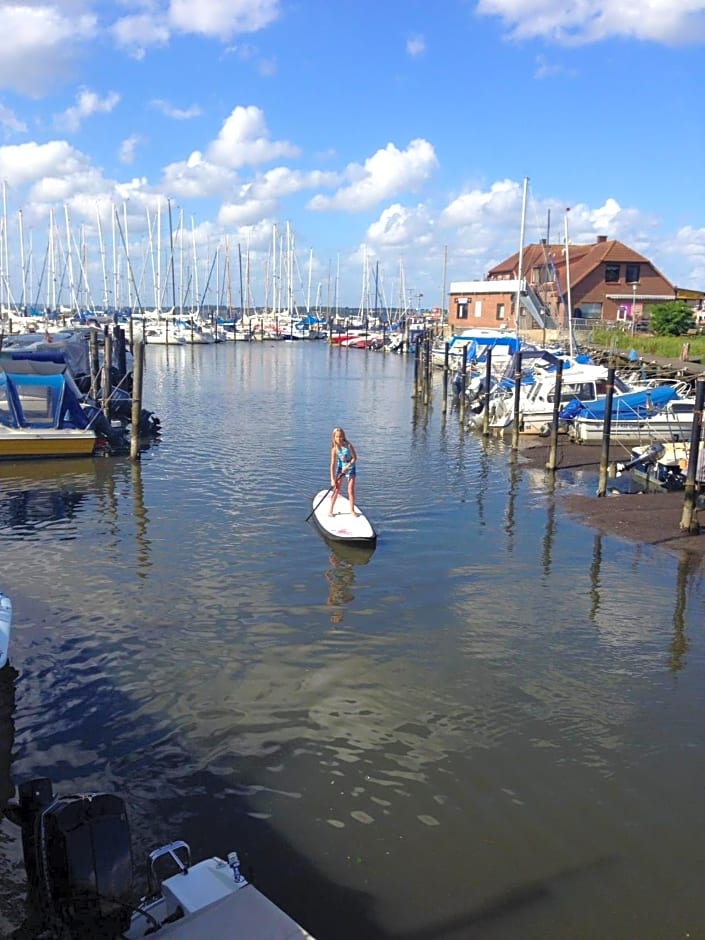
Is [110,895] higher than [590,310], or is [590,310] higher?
[590,310]

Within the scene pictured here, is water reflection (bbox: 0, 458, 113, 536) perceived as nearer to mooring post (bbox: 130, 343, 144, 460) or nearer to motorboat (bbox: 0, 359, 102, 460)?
motorboat (bbox: 0, 359, 102, 460)

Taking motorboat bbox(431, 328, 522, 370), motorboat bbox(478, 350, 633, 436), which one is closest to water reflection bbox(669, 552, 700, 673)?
motorboat bbox(478, 350, 633, 436)

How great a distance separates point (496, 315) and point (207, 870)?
72.7m

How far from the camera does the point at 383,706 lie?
989cm

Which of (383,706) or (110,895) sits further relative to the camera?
(383,706)

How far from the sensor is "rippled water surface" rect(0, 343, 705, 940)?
700 centimetres

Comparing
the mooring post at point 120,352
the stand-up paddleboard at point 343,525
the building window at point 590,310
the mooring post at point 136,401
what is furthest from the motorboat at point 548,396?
the building window at point 590,310

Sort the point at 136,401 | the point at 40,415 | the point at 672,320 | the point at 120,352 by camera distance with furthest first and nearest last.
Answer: the point at 672,320, the point at 120,352, the point at 136,401, the point at 40,415

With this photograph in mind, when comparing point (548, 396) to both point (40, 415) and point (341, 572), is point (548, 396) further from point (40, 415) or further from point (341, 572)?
point (341, 572)

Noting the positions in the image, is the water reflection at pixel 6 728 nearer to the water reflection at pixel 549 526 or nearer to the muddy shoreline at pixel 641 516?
the water reflection at pixel 549 526

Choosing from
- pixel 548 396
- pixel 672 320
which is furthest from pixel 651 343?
pixel 548 396

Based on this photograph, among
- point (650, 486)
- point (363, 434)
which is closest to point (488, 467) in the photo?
point (650, 486)

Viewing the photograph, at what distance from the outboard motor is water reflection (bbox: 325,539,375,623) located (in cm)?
760

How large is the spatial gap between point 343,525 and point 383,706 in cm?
700
